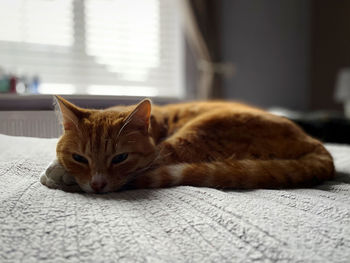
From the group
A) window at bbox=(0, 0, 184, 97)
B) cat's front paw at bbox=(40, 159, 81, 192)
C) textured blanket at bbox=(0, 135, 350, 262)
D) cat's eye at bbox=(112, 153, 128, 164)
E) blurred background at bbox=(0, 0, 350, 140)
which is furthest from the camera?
blurred background at bbox=(0, 0, 350, 140)

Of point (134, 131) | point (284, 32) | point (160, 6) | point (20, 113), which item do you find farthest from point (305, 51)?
point (20, 113)

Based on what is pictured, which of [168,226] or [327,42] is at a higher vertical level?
[327,42]

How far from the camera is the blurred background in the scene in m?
2.15

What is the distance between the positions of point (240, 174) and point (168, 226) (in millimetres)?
369

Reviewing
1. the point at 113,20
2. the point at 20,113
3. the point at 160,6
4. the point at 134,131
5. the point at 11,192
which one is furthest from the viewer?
the point at 160,6

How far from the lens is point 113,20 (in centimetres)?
260

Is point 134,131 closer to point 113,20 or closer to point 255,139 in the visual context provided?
point 255,139

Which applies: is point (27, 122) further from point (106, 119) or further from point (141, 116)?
point (141, 116)

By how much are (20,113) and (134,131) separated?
1.05 ft

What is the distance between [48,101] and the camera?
86cm

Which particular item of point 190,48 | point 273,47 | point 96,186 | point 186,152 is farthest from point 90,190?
point 273,47

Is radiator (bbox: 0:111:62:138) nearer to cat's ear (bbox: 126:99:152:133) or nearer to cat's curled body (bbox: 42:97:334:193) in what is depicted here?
cat's curled body (bbox: 42:97:334:193)

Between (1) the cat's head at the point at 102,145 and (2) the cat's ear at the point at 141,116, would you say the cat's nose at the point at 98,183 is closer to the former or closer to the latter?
(1) the cat's head at the point at 102,145

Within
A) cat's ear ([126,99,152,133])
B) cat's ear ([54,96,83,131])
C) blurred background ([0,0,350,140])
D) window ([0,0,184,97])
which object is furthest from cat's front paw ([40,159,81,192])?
blurred background ([0,0,350,140])
